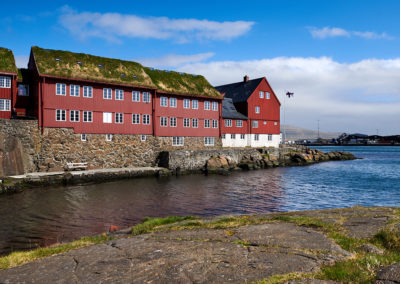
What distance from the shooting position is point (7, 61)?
34.7 metres

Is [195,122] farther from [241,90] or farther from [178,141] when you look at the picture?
[241,90]

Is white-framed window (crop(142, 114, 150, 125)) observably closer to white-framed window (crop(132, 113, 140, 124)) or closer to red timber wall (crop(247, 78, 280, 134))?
white-framed window (crop(132, 113, 140, 124))

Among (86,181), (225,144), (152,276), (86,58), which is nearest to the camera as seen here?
(152,276)

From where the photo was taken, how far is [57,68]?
1368 inches

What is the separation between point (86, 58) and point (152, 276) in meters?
37.7

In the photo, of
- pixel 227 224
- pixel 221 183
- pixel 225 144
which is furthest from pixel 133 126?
pixel 227 224

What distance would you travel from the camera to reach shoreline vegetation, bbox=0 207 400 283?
19.4 feet

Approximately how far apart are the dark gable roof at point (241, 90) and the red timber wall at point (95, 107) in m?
21.9

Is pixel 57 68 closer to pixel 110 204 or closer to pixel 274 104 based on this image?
pixel 110 204

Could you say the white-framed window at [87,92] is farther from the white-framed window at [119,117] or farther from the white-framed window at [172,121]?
the white-framed window at [172,121]

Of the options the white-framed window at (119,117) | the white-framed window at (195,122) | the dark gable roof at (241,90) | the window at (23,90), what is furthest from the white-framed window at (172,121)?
the window at (23,90)

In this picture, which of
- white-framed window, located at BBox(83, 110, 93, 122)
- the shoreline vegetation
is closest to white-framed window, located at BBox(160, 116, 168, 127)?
white-framed window, located at BBox(83, 110, 93, 122)

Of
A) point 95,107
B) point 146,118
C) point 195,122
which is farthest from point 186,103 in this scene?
point 95,107

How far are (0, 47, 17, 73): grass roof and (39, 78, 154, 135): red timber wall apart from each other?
3981 mm
